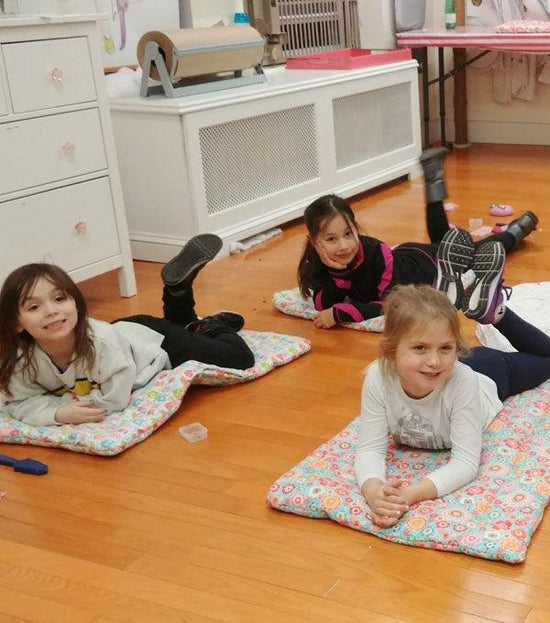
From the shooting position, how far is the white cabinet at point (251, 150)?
11.1 feet

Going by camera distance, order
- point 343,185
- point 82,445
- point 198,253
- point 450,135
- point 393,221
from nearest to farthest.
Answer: point 82,445 < point 198,253 < point 393,221 < point 343,185 < point 450,135

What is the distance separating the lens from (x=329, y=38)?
16.0ft

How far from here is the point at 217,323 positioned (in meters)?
2.54

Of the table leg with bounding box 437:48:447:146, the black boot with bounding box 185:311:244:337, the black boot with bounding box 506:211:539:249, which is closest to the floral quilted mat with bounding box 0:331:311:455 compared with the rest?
the black boot with bounding box 185:311:244:337

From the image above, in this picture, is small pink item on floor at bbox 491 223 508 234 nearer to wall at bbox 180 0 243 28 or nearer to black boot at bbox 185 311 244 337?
black boot at bbox 185 311 244 337

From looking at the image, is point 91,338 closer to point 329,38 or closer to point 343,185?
point 343,185

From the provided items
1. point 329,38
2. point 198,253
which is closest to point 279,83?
point 329,38

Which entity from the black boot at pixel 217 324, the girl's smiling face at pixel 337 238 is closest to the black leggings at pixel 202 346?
the black boot at pixel 217 324

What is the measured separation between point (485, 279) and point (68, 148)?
1369mm

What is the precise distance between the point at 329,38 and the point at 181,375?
3080mm

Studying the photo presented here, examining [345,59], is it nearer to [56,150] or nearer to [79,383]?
[56,150]

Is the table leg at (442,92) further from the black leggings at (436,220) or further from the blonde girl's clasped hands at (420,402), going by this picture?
the blonde girl's clasped hands at (420,402)

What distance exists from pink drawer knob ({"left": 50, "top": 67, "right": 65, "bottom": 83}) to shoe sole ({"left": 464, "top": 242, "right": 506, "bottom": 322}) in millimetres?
1343

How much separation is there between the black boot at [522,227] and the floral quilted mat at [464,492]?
1231 mm
